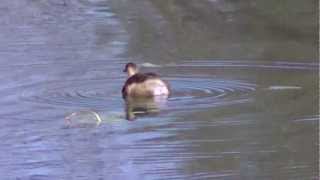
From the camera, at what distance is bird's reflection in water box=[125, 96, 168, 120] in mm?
11250

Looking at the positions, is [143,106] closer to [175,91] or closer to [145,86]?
[145,86]

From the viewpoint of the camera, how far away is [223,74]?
1257 centimetres

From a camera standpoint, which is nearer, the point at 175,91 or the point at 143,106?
the point at 143,106

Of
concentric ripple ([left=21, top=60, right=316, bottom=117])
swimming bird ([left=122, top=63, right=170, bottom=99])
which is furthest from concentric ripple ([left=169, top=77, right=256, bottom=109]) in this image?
swimming bird ([left=122, top=63, right=170, bottom=99])

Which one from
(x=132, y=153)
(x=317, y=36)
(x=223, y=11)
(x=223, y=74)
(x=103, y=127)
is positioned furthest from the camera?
(x=223, y=11)

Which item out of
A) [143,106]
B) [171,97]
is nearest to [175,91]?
[171,97]

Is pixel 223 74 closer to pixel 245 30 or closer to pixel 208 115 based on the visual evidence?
pixel 208 115

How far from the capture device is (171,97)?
1176 cm

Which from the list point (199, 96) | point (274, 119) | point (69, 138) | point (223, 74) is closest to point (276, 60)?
point (223, 74)

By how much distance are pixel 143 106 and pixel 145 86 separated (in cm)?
27

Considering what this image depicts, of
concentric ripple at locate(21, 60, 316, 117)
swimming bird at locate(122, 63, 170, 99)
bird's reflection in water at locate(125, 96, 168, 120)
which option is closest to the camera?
bird's reflection in water at locate(125, 96, 168, 120)

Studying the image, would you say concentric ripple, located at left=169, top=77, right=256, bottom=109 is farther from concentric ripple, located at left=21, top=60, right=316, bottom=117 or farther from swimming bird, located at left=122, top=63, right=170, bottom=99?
swimming bird, located at left=122, top=63, right=170, bottom=99

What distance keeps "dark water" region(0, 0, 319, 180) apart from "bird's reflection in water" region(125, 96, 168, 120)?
21 millimetres

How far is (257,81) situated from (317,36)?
A: 2.75 meters
